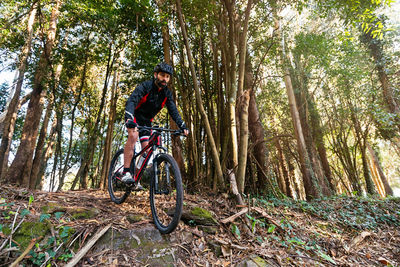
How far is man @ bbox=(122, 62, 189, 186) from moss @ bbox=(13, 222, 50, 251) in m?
1.02

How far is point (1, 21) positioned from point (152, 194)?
9.01 metres

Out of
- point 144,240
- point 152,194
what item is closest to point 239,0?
point 152,194

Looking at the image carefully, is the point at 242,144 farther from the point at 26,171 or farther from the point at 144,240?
the point at 26,171

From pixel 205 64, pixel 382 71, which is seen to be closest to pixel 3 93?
pixel 205 64

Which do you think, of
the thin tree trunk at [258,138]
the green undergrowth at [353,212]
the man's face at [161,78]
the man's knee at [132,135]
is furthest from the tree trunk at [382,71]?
the man's knee at [132,135]

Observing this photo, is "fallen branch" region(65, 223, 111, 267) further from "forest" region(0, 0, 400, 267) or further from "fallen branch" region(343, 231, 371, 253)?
"fallen branch" region(343, 231, 371, 253)

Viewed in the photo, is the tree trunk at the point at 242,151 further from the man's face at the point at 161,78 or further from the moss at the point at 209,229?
the man's face at the point at 161,78

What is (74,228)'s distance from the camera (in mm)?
2105

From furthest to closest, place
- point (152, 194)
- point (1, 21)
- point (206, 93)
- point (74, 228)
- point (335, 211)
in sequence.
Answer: point (1, 21) → point (206, 93) → point (335, 211) → point (152, 194) → point (74, 228)

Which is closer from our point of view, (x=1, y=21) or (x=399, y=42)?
(x=1, y=21)

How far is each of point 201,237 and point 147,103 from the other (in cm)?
194

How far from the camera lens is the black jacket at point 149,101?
2.82 meters

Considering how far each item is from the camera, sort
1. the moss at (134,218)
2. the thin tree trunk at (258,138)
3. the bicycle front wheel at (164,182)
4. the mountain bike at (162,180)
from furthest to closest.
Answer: the thin tree trunk at (258,138), the moss at (134,218), the bicycle front wheel at (164,182), the mountain bike at (162,180)

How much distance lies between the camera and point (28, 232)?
1.93 meters
